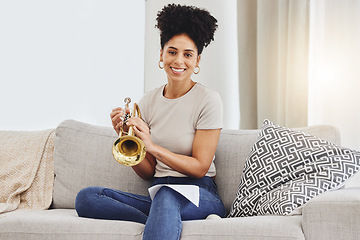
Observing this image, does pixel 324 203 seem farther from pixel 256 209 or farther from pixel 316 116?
pixel 316 116

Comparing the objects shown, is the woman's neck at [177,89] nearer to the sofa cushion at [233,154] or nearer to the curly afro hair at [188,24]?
the curly afro hair at [188,24]

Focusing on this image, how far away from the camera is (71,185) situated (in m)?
2.40

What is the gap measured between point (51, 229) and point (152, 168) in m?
0.57

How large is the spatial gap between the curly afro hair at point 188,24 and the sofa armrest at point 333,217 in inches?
36.0

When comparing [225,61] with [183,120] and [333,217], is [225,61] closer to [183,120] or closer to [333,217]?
[183,120]

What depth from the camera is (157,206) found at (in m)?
1.70

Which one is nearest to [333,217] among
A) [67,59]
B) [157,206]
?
[157,206]

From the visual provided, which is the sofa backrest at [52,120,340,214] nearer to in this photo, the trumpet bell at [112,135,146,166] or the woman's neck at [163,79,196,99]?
the woman's neck at [163,79,196,99]

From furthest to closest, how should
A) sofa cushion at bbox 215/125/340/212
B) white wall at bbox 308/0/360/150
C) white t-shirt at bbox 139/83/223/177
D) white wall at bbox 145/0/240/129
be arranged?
white wall at bbox 145/0/240/129
white wall at bbox 308/0/360/150
sofa cushion at bbox 215/125/340/212
white t-shirt at bbox 139/83/223/177

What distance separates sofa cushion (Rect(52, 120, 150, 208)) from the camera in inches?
93.0

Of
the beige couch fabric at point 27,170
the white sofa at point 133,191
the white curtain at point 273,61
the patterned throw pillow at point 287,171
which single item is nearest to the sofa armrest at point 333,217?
the white sofa at point 133,191

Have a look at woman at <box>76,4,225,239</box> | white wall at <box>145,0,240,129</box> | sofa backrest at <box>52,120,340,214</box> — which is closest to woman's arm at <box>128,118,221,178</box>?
woman at <box>76,4,225,239</box>

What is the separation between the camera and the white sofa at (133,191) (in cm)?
156

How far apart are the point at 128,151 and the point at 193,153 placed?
12.2 inches
